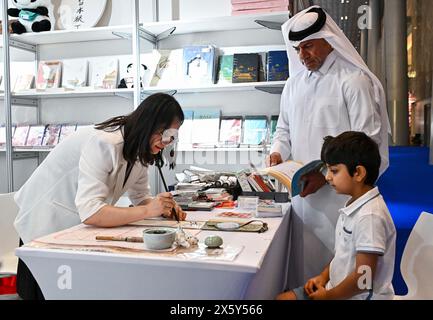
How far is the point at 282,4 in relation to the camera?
280 centimetres

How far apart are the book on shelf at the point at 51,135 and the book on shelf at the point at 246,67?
5.15 ft

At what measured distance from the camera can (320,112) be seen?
1.90m

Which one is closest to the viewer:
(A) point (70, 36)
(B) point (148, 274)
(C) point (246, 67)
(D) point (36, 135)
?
(B) point (148, 274)

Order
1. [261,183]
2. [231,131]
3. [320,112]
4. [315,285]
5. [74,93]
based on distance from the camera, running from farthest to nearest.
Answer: [74,93] < [231,131] < [261,183] < [320,112] < [315,285]

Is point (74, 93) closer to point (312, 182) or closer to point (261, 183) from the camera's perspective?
point (261, 183)

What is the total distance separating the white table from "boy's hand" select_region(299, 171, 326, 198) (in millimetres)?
584

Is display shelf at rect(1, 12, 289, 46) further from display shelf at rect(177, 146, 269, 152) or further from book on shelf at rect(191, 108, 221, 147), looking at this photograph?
display shelf at rect(177, 146, 269, 152)

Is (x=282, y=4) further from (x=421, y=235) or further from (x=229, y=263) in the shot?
(x=229, y=263)

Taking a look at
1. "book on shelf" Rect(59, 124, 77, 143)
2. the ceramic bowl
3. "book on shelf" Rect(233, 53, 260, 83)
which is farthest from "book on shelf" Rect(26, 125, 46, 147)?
the ceramic bowl

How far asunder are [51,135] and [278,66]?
1.94m

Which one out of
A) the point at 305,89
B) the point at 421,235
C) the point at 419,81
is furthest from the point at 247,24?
the point at 419,81

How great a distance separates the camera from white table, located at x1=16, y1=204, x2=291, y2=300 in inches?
40.8

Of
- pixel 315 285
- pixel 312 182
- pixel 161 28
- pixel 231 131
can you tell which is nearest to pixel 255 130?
pixel 231 131

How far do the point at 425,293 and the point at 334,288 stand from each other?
36 centimetres
